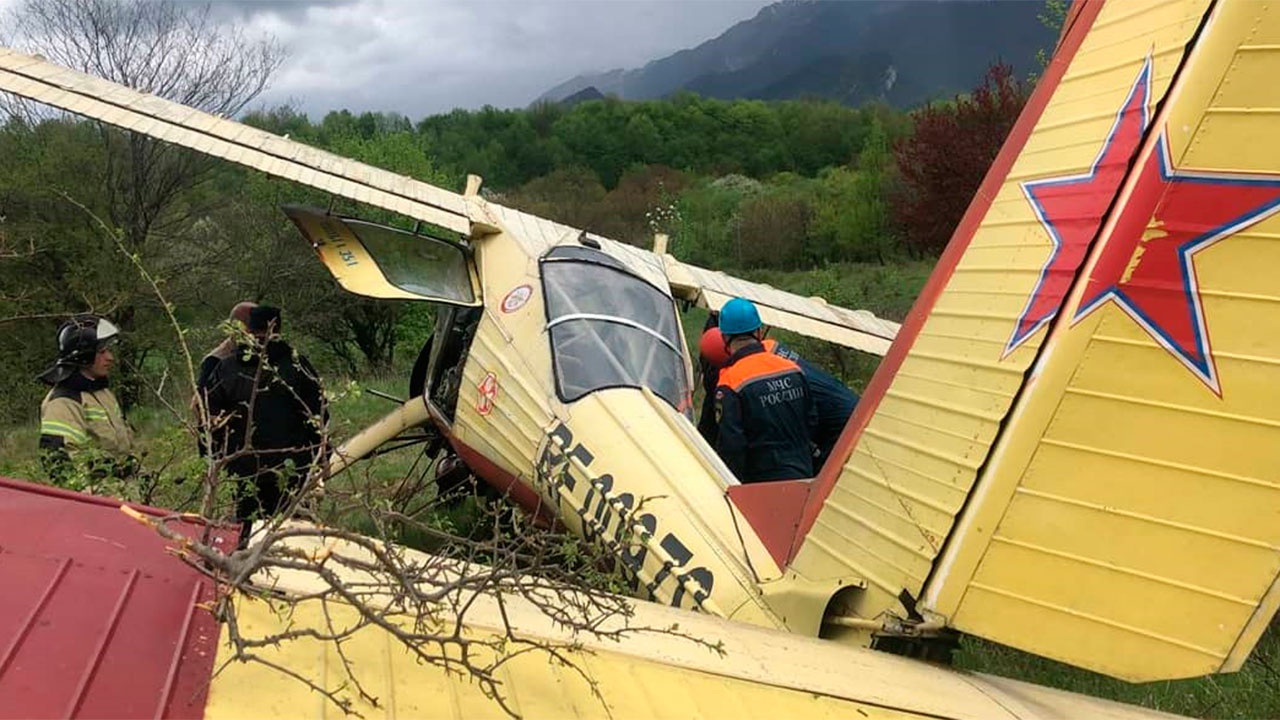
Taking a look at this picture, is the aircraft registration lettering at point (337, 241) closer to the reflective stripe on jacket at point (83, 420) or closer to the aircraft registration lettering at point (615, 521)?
the reflective stripe on jacket at point (83, 420)

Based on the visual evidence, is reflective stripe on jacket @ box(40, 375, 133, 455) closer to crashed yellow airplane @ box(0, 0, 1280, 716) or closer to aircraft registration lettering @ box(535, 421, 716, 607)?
aircraft registration lettering @ box(535, 421, 716, 607)

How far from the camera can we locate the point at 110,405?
14.9ft

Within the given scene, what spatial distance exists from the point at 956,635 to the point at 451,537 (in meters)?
1.36

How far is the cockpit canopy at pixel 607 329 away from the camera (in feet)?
14.1

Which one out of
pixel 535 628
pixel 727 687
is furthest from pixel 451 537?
pixel 727 687

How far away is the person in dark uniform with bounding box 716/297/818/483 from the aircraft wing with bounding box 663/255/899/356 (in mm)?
3145

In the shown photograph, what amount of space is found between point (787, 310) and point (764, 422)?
13.0 feet

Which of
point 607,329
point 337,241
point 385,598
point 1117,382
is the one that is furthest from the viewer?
point 337,241

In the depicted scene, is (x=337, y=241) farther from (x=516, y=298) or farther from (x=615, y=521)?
(x=615, y=521)

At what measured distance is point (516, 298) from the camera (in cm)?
505

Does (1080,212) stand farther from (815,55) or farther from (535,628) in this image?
(815,55)

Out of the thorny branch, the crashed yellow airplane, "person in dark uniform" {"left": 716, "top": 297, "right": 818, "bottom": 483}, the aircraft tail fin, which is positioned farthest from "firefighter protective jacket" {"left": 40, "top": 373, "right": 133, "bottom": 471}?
the aircraft tail fin

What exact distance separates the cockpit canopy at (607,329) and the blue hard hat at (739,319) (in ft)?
1.12

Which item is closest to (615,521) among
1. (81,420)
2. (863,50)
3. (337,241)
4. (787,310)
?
(81,420)
